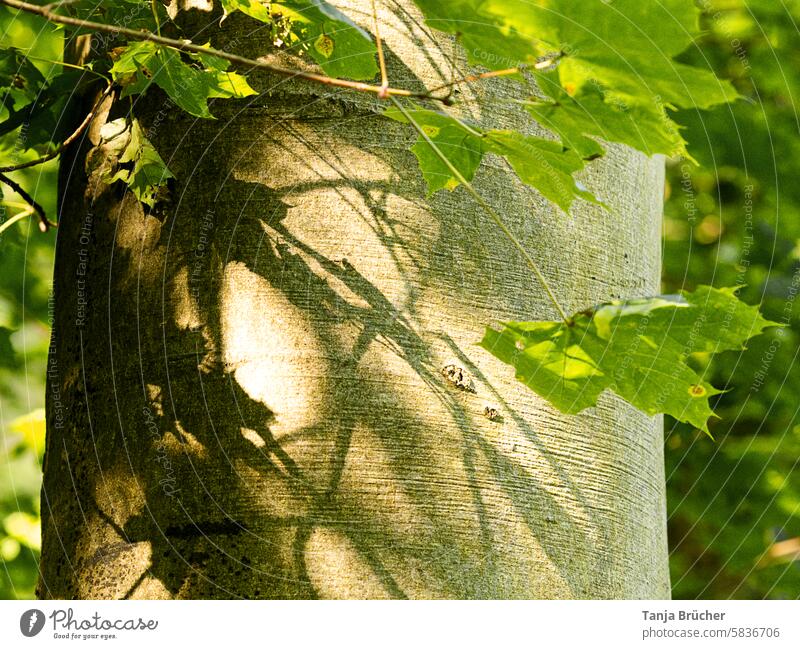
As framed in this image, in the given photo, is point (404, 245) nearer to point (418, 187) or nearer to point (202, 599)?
point (418, 187)

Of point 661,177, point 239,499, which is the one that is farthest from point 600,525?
point 661,177

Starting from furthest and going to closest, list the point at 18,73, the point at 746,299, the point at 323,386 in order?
the point at 746,299
the point at 18,73
the point at 323,386

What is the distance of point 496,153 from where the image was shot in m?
0.80

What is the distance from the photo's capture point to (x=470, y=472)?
2.89 ft

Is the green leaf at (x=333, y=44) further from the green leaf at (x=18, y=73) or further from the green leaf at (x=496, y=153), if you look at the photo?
the green leaf at (x=18, y=73)

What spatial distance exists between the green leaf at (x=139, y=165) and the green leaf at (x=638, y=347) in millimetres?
441

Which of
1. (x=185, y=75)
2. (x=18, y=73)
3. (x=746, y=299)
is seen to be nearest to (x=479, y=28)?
(x=185, y=75)

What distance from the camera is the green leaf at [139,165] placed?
0.94m

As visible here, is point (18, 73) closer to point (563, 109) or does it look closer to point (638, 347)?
point (563, 109)

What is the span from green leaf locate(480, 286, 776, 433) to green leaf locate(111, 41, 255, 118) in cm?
43

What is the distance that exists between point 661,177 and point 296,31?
0.65m

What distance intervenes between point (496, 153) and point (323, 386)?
1.02 ft

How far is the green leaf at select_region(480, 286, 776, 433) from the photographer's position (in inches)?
28.5

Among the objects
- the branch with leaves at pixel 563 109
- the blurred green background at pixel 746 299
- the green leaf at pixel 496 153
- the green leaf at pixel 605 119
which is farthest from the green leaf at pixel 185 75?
the blurred green background at pixel 746 299
